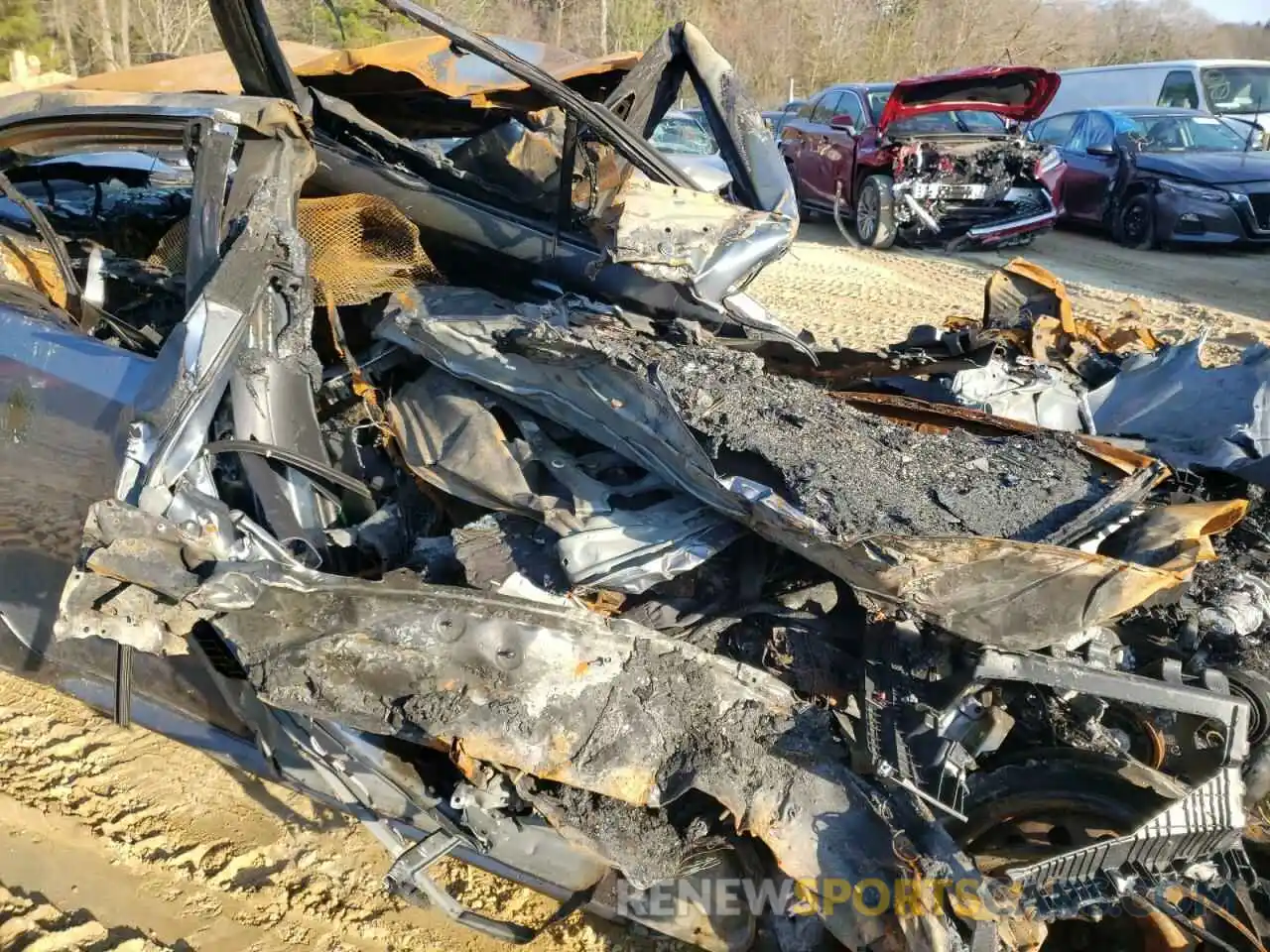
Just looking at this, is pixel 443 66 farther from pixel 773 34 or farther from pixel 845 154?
pixel 773 34

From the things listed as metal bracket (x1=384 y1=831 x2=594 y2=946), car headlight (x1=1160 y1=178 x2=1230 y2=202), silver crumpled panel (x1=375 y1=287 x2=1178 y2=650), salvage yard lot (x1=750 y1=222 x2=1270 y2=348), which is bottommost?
metal bracket (x1=384 y1=831 x2=594 y2=946)

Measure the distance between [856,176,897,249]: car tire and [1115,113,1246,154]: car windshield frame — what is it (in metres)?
2.72

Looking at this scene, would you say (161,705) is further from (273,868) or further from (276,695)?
(276,695)

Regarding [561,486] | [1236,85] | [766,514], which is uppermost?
[1236,85]

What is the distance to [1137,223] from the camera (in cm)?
996

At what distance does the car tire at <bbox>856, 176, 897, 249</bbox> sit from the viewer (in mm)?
10078

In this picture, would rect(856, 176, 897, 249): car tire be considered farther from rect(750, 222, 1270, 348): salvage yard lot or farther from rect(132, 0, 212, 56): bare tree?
rect(132, 0, 212, 56): bare tree

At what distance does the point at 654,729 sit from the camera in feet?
6.09

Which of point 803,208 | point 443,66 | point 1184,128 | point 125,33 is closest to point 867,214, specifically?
point 803,208

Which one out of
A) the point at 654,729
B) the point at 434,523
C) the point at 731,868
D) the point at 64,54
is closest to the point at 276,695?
the point at 434,523

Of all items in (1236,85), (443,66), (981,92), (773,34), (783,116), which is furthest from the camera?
(773,34)

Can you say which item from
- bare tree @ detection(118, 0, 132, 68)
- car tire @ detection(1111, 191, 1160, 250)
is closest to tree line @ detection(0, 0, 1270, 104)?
bare tree @ detection(118, 0, 132, 68)

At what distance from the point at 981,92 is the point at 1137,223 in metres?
2.79

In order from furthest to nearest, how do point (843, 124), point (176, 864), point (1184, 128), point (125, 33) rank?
point (125, 33), point (843, 124), point (1184, 128), point (176, 864)
